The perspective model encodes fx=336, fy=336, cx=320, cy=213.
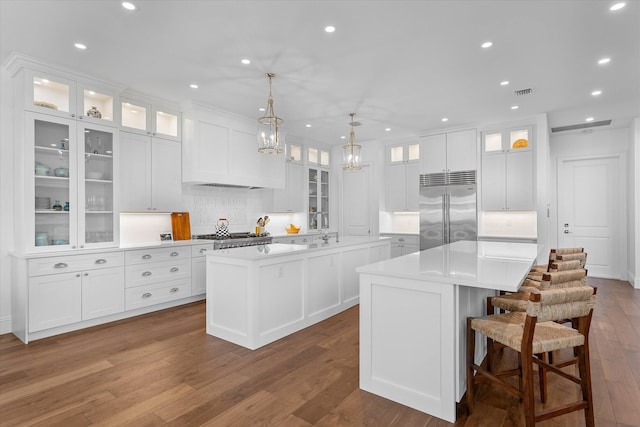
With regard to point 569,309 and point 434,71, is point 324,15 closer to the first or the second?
point 434,71

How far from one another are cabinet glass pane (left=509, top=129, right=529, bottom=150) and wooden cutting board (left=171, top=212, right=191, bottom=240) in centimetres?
554

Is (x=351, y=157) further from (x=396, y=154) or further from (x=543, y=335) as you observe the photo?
(x=543, y=335)

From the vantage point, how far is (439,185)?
21.1ft

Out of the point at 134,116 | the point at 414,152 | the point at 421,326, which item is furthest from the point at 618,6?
the point at 134,116

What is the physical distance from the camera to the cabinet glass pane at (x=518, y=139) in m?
5.68

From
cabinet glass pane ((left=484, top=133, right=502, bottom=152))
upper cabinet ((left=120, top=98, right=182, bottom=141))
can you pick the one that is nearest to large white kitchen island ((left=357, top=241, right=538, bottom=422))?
upper cabinet ((left=120, top=98, right=182, bottom=141))

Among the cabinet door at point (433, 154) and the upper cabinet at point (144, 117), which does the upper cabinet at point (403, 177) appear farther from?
the upper cabinet at point (144, 117)

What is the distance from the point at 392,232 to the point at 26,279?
6007mm

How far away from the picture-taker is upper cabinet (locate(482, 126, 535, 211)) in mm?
5574

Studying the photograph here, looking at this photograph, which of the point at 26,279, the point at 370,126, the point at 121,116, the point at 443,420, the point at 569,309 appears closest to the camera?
the point at 569,309

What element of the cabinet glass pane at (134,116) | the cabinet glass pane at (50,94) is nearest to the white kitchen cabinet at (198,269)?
the cabinet glass pane at (134,116)

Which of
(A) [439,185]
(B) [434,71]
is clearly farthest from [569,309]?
(A) [439,185]

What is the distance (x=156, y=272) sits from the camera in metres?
4.41

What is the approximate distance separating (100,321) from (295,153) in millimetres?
4563
